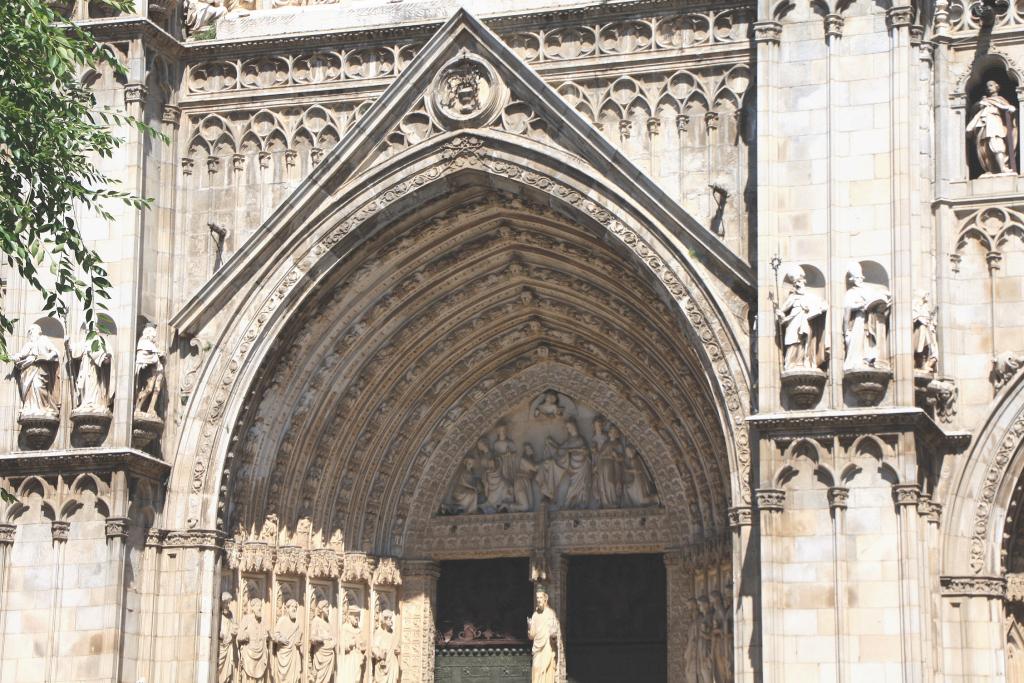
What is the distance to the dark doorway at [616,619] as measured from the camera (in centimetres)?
2075

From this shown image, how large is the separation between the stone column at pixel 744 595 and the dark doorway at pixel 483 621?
11.9 feet

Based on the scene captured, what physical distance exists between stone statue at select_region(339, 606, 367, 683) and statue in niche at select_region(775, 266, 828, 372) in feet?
19.0

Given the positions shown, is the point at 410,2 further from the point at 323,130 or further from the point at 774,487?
the point at 774,487

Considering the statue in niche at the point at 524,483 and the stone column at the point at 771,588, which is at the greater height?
the statue in niche at the point at 524,483

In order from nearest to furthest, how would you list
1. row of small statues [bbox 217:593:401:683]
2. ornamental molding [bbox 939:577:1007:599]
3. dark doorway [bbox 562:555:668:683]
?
ornamental molding [bbox 939:577:1007:599] → row of small statues [bbox 217:593:401:683] → dark doorway [bbox 562:555:668:683]

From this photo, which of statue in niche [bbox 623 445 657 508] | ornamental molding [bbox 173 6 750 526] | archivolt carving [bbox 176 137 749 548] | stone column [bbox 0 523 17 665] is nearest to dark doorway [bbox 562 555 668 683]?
statue in niche [bbox 623 445 657 508]

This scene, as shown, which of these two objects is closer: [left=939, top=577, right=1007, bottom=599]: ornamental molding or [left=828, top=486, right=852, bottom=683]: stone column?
[left=828, top=486, right=852, bottom=683]: stone column

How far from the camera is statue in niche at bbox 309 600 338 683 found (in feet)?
67.3

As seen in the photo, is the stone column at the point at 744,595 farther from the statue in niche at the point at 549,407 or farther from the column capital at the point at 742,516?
the statue in niche at the point at 549,407

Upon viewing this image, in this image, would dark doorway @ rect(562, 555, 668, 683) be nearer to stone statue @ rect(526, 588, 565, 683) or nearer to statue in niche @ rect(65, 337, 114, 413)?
stone statue @ rect(526, 588, 565, 683)

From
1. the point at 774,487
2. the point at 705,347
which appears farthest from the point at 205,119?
the point at 774,487

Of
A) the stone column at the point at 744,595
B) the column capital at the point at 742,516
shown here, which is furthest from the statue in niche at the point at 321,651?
the column capital at the point at 742,516

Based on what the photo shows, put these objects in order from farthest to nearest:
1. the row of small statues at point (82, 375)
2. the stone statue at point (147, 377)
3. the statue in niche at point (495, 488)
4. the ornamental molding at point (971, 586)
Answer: the statue in niche at point (495, 488) → the stone statue at point (147, 377) → the row of small statues at point (82, 375) → the ornamental molding at point (971, 586)

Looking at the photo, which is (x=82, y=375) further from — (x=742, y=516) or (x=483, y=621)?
(x=742, y=516)
